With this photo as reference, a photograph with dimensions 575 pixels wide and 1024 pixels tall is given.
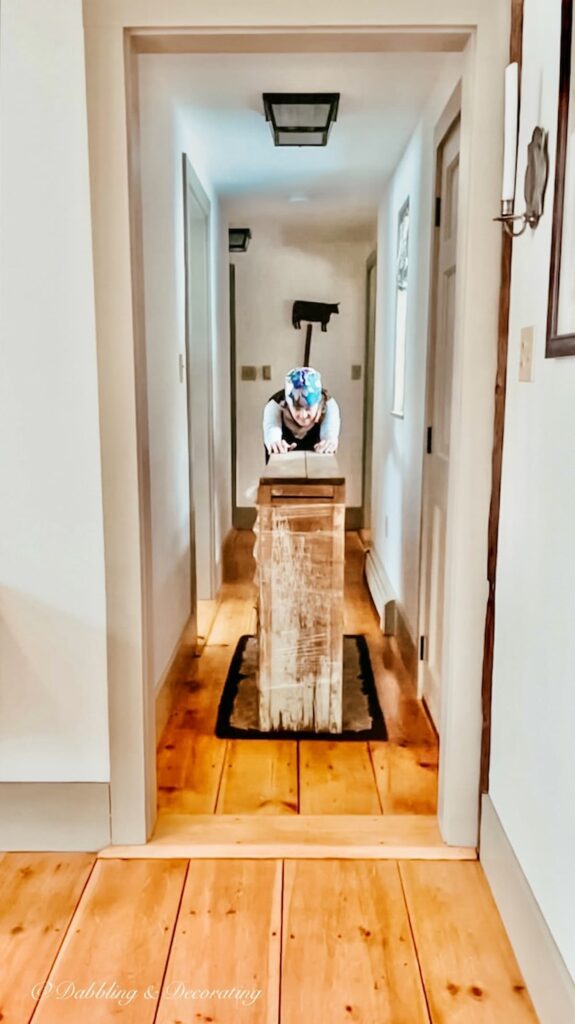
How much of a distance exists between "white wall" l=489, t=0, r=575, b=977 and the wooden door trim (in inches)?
1.3

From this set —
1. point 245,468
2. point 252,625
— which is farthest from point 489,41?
point 245,468

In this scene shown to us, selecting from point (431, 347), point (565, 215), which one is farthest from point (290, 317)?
point (565, 215)

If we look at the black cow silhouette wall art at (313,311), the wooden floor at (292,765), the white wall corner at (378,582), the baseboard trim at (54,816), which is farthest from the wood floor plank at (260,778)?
the black cow silhouette wall art at (313,311)

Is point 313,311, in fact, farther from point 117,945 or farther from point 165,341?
point 117,945

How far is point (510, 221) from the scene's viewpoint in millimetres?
1601

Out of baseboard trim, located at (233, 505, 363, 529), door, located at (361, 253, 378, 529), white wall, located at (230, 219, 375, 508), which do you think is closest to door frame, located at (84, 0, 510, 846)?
door, located at (361, 253, 378, 529)

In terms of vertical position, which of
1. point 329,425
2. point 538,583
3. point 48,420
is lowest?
point 538,583

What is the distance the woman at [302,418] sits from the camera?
11.3 ft

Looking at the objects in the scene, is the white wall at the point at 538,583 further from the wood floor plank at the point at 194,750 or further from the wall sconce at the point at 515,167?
the wood floor plank at the point at 194,750

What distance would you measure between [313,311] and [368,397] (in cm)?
77

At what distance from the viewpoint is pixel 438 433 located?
2645 mm

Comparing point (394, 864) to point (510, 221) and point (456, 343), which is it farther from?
point (510, 221)

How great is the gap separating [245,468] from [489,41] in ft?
Result: 14.3

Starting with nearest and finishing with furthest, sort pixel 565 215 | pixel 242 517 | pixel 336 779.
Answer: pixel 565 215 → pixel 336 779 → pixel 242 517
